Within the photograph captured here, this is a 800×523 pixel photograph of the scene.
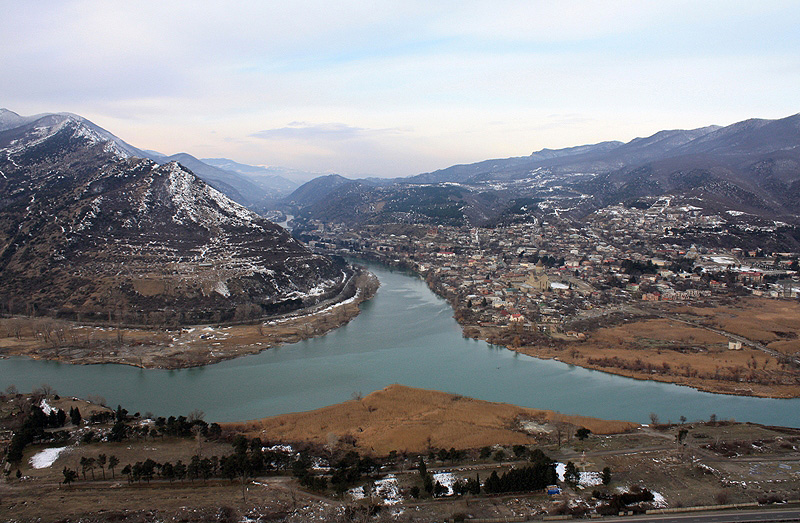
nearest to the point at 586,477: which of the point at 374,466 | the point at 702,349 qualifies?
the point at 374,466

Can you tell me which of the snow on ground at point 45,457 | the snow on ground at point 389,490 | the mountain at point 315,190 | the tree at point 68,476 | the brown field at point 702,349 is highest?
the mountain at point 315,190

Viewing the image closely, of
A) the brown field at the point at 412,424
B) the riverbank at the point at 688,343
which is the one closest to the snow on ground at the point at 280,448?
the brown field at the point at 412,424

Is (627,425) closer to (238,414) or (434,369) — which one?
(434,369)

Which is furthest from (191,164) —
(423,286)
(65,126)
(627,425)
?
(627,425)

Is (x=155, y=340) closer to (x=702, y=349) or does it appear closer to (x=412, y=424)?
(x=412, y=424)

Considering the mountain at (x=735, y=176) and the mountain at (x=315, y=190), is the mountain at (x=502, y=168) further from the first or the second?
the mountain at (x=735, y=176)

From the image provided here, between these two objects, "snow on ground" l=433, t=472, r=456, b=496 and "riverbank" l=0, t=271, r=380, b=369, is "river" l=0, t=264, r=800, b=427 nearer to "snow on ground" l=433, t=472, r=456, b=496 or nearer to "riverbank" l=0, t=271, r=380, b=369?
"riverbank" l=0, t=271, r=380, b=369

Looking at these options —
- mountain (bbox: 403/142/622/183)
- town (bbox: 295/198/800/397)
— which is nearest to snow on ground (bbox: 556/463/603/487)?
town (bbox: 295/198/800/397)

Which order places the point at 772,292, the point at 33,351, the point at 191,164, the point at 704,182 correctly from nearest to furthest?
1. the point at 33,351
2. the point at 772,292
3. the point at 704,182
4. the point at 191,164
